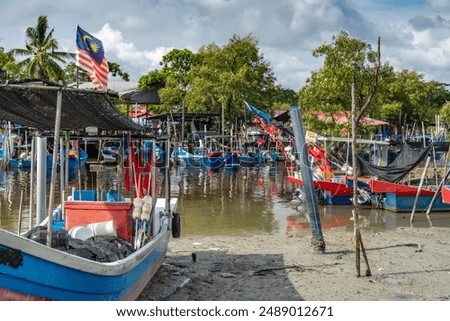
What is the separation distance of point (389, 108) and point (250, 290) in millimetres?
46422

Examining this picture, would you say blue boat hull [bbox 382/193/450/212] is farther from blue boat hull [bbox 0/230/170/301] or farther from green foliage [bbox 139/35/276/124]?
green foliage [bbox 139/35/276/124]

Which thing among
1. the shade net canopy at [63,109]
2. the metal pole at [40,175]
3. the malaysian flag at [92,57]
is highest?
the malaysian flag at [92,57]

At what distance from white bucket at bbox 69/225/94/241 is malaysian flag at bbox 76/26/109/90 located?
217 centimetres

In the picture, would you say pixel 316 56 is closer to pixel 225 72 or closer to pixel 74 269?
pixel 225 72

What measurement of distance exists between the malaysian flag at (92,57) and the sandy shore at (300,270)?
3567mm

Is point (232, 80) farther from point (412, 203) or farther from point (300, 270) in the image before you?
point (300, 270)

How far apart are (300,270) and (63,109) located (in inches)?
210

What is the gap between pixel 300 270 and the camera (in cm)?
1124

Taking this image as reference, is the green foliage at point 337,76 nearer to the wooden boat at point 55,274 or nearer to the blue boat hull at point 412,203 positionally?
the blue boat hull at point 412,203

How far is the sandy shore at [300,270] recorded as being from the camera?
9.72 m

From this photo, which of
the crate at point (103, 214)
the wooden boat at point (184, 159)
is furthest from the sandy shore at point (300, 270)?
the wooden boat at point (184, 159)

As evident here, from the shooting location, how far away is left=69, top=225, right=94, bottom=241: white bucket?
872cm

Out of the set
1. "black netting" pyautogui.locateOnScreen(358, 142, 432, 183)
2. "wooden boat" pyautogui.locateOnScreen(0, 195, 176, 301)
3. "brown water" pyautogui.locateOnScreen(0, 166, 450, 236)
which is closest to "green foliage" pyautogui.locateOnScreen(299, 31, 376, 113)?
"brown water" pyautogui.locateOnScreen(0, 166, 450, 236)

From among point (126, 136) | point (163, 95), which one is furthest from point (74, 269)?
point (163, 95)
